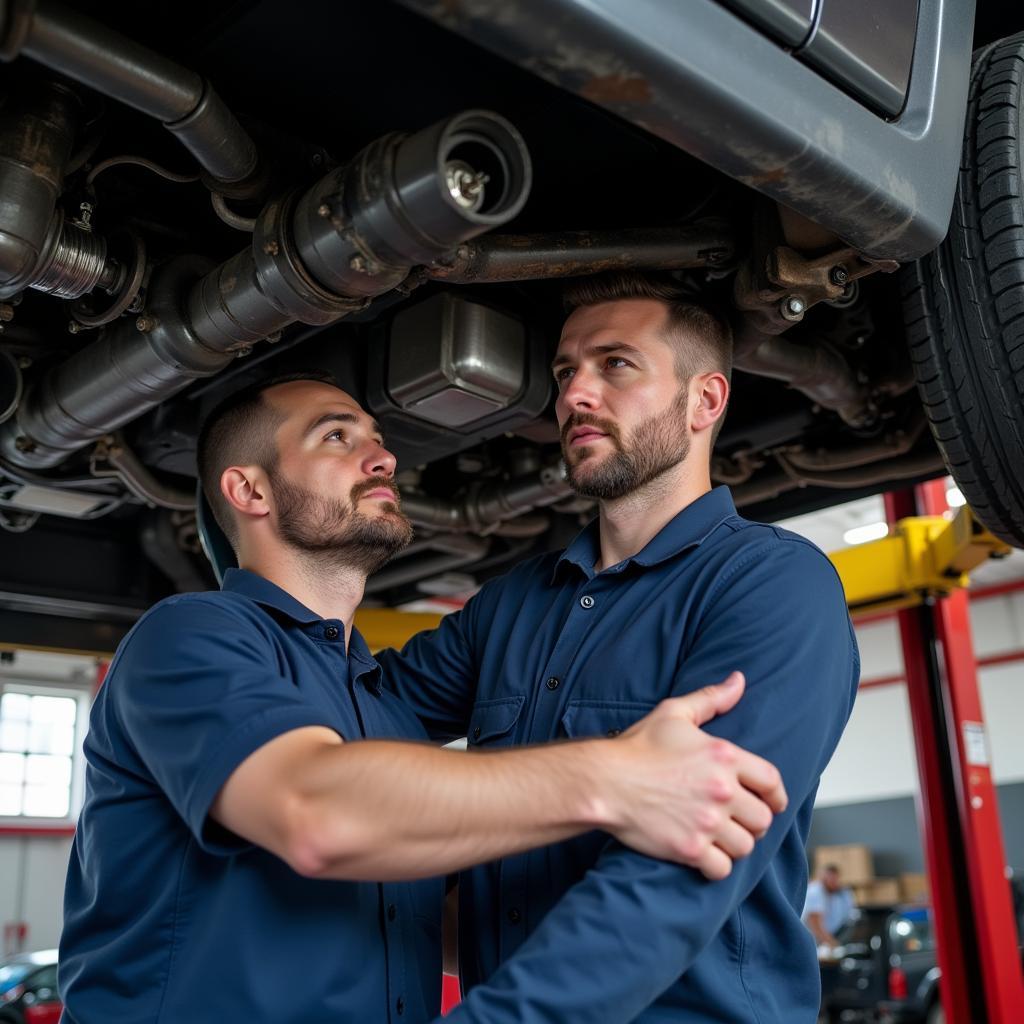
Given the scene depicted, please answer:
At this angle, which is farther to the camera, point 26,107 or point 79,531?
point 79,531

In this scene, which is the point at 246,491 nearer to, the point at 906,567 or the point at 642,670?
the point at 642,670

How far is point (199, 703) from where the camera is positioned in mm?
1188

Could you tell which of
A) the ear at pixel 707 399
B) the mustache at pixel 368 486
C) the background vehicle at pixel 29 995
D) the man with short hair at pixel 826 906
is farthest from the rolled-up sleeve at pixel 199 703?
the man with short hair at pixel 826 906

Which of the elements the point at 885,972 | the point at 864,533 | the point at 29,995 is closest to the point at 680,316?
the point at 885,972

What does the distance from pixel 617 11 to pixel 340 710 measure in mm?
969

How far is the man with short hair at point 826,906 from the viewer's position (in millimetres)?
9664

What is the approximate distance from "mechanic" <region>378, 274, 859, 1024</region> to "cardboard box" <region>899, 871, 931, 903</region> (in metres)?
11.7

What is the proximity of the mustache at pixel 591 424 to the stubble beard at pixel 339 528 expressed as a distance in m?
0.33

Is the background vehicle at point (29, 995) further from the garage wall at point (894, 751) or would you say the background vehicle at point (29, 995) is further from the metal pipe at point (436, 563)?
the garage wall at point (894, 751)

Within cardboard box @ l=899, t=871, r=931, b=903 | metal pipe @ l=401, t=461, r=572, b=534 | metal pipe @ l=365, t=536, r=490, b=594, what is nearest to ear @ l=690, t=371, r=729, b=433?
metal pipe @ l=401, t=461, r=572, b=534

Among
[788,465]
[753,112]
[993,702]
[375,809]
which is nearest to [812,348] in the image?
[788,465]

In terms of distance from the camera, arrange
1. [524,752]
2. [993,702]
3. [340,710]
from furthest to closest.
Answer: [993,702] → [340,710] → [524,752]

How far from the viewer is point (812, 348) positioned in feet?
6.91

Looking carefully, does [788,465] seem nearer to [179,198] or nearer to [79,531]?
[179,198]
